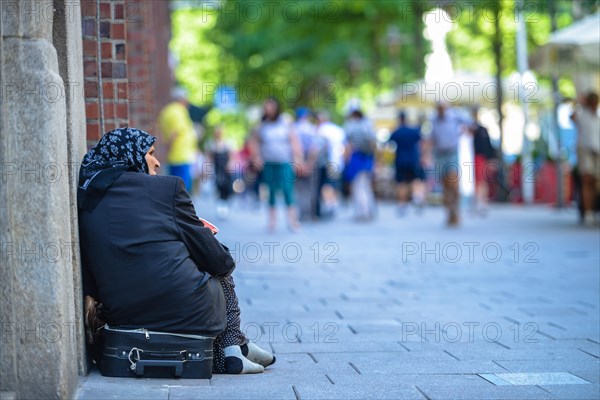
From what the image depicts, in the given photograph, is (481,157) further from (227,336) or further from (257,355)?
(227,336)

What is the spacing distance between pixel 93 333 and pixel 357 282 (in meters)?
5.00

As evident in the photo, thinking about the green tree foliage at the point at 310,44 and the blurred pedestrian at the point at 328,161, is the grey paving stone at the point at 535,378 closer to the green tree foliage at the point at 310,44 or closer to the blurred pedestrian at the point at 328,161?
the blurred pedestrian at the point at 328,161

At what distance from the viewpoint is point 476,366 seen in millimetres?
6172

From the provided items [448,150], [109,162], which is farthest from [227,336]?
[448,150]

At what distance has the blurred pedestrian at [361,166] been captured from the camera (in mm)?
20156

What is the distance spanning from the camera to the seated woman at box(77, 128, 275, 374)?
17.7ft

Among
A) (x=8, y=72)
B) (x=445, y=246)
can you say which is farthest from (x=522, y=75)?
(x=8, y=72)

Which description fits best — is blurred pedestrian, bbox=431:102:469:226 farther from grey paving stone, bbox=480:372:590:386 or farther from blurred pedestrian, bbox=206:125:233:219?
grey paving stone, bbox=480:372:590:386

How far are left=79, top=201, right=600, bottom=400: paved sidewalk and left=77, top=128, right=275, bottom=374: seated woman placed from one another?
33cm

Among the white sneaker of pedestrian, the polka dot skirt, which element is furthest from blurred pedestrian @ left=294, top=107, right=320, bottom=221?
the polka dot skirt

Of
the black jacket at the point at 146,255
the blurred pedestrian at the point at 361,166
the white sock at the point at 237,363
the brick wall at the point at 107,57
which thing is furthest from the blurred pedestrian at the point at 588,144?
the black jacket at the point at 146,255

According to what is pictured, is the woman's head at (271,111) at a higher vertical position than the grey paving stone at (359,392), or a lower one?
higher

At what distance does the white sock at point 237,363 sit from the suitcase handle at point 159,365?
1.22ft

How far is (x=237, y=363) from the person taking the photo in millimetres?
5820
